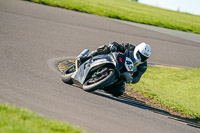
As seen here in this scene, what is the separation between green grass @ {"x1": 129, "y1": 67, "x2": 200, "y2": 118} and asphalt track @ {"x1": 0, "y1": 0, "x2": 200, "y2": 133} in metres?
1.53

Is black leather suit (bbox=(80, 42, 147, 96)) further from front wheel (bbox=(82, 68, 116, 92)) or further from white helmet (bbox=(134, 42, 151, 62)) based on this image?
front wheel (bbox=(82, 68, 116, 92))

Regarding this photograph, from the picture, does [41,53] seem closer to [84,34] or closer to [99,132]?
[84,34]

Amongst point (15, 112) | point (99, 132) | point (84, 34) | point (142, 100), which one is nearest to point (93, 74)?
point (142, 100)

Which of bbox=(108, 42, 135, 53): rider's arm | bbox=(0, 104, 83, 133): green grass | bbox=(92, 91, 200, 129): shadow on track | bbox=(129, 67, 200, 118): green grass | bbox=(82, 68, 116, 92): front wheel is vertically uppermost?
bbox=(0, 104, 83, 133): green grass

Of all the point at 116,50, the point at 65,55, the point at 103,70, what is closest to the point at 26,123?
the point at 103,70

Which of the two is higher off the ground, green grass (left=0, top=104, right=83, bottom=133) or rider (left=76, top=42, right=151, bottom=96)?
green grass (left=0, top=104, right=83, bottom=133)

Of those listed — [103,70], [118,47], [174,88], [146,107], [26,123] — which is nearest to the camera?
[26,123]

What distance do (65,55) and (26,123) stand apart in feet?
27.5

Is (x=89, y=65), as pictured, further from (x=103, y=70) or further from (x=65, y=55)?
(x=65, y=55)

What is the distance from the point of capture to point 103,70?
351 inches

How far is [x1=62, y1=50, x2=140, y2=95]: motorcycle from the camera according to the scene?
8742mm

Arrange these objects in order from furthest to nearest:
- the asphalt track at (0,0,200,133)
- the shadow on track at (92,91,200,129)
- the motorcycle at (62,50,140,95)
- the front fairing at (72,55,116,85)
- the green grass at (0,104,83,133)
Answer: the shadow on track at (92,91,200,129)
the front fairing at (72,55,116,85)
the motorcycle at (62,50,140,95)
the asphalt track at (0,0,200,133)
the green grass at (0,104,83,133)

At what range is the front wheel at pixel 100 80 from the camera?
856cm

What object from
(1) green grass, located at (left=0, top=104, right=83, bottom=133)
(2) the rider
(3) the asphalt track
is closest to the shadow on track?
(3) the asphalt track
